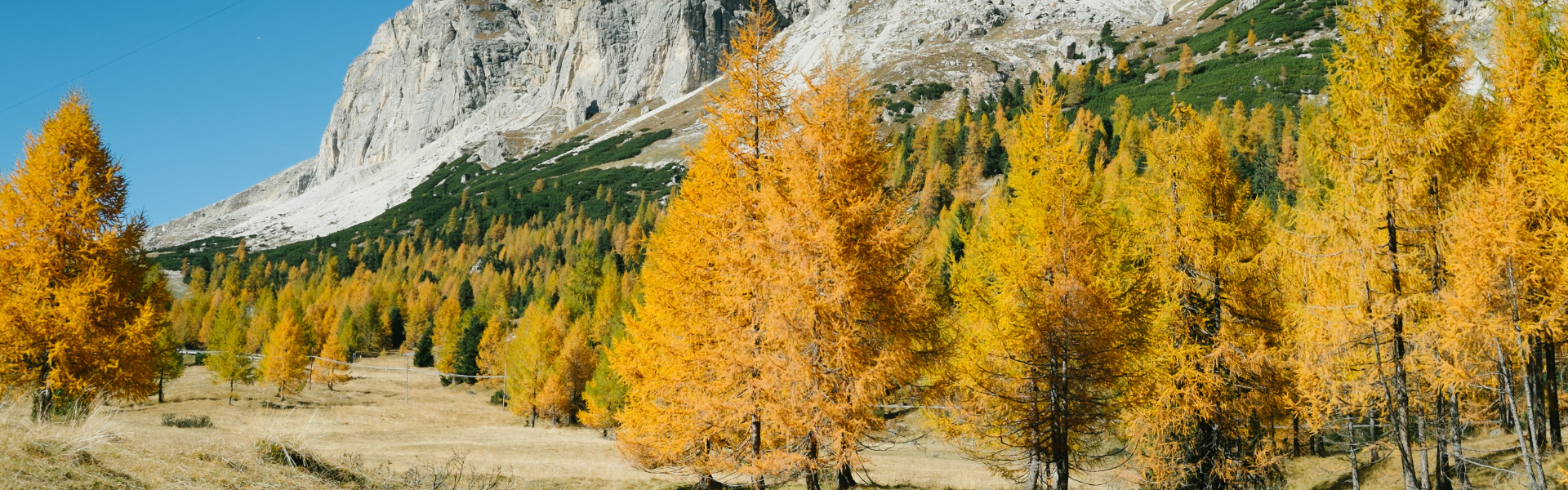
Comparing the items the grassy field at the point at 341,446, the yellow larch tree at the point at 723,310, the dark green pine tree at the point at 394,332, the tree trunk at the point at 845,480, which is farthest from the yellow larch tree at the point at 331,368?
the tree trunk at the point at 845,480

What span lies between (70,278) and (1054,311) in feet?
71.5

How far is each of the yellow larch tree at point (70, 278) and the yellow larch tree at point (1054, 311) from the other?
19.3 m

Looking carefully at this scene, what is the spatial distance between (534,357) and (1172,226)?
39.2 metres

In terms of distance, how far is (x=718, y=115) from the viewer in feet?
39.6

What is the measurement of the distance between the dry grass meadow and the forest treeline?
2610 millimetres

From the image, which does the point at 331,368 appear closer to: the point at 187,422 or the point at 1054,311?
the point at 187,422

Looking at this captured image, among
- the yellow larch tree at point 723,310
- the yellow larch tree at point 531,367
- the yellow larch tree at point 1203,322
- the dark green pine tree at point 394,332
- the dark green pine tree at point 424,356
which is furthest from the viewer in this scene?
the dark green pine tree at point 394,332

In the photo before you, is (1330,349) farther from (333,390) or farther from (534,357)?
(333,390)

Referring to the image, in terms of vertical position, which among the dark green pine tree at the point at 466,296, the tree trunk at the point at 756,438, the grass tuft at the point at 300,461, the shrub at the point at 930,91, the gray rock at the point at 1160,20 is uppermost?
the gray rock at the point at 1160,20

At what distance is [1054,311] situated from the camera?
12125 mm

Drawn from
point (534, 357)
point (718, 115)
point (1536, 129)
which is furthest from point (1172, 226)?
point (534, 357)

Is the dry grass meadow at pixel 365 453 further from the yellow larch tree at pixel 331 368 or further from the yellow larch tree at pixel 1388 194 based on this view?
the yellow larch tree at pixel 1388 194

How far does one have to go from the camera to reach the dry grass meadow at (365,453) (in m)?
6.82

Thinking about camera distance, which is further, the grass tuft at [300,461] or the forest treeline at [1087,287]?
the forest treeline at [1087,287]
